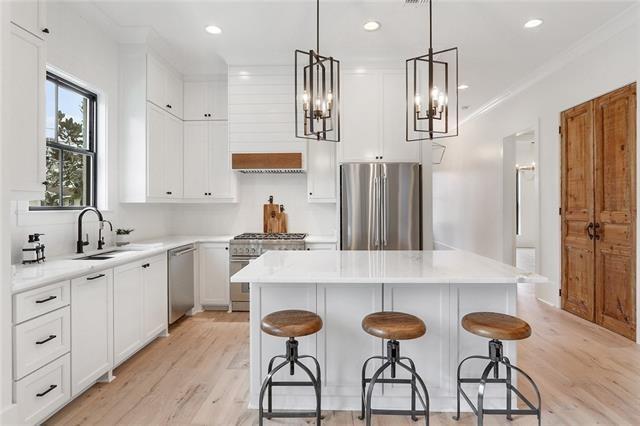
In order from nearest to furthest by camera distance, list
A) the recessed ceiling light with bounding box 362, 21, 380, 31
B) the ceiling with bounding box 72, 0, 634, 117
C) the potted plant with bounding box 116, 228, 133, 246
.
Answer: the ceiling with bounding box 72, 0, 634, 117
the recessed ceiling light with bounding box 362, 21, 380, 31
the potted plant with bounding box 116, 228, 133, 246

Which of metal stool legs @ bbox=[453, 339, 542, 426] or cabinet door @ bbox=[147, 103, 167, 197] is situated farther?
cabinet door @ bbox=[147, 103, 167, 197]

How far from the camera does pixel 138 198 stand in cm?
374

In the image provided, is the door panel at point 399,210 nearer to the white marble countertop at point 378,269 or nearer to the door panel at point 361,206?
the door panel at point 361,206

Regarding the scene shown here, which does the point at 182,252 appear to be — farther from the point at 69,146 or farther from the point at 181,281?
the point at 69,146

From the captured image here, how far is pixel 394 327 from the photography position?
188cm

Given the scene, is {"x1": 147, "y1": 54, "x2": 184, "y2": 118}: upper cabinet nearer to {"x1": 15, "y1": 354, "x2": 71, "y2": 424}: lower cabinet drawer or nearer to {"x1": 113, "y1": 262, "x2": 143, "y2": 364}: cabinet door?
{"x1": 113, "y1": 262, "x2": 143, "y2": 364}: cabinet door

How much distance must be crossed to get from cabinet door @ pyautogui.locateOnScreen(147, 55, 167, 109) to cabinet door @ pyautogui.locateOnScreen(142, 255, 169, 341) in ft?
5.76

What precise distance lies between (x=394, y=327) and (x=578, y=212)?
3338mm

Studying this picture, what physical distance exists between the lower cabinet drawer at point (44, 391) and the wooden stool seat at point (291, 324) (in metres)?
1.27

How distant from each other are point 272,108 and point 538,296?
430cm

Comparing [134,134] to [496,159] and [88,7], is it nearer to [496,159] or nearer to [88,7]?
[88,7]

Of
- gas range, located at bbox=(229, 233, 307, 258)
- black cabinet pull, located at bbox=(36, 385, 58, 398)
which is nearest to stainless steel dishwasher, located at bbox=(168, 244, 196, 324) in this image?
gas range, located at bbox=(229, 233, 307, 258)

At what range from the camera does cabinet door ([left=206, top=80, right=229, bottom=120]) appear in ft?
15.3

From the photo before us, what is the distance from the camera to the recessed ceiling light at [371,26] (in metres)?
3.41
